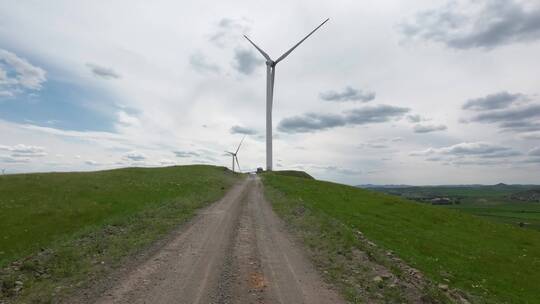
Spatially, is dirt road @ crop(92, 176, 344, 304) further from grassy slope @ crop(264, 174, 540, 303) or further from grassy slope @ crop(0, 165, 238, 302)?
grassy slope @ crop(264, 174, 540, 303)

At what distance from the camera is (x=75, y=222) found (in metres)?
31.5

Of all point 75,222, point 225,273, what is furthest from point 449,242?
point 75,222

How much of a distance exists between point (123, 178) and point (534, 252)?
54.5m

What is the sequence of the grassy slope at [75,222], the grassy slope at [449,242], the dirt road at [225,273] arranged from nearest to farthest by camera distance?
1. the dirt road at [225,273]
2. the grassy slope at [75,222]
3. the grassy slope at [449,242]

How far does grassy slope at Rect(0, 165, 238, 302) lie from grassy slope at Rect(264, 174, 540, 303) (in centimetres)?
1189

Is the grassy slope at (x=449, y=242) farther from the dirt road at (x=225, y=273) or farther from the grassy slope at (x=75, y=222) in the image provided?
the grassy slope at (x=75, y=222)

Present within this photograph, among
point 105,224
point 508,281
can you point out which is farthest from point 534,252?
point 105,224

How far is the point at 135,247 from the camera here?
1973cm

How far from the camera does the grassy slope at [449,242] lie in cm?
2197

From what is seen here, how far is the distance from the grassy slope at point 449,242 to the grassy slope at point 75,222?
11885mm

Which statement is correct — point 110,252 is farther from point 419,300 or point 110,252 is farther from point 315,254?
point 419,300

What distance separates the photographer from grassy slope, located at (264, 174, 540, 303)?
22.0 m

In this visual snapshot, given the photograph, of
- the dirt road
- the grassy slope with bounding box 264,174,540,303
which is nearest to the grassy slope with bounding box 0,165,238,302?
the dirt road

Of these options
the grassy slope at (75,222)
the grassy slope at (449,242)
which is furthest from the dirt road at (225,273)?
the grassy slope at (449,242)
